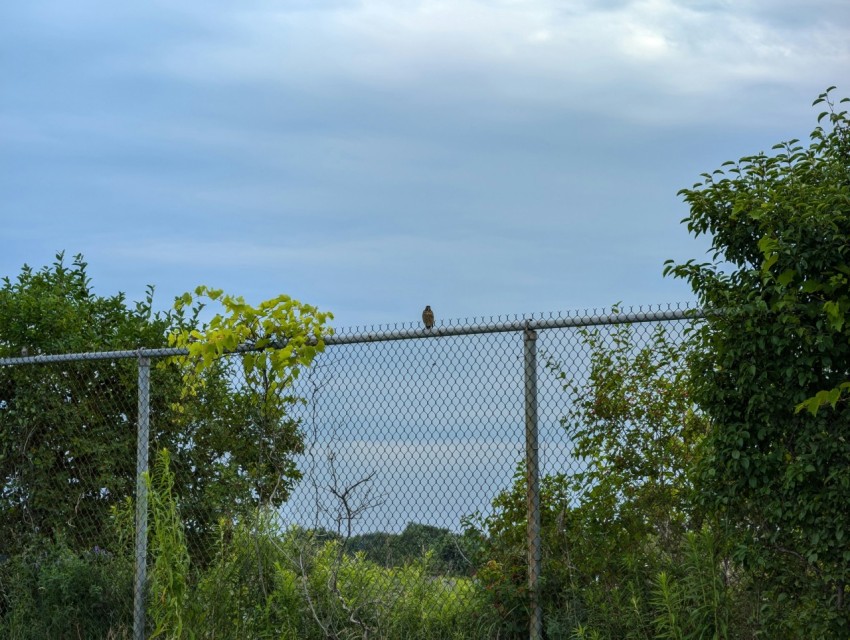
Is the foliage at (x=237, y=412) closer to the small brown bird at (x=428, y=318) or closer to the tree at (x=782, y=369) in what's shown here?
the small brown bird at (x=428, y=318)

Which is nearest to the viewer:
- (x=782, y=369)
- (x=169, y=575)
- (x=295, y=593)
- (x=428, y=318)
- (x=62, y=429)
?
(x=782, y=369)

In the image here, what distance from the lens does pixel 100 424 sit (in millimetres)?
8812

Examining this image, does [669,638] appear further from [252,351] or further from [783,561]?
[252,351]

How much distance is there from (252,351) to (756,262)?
354cm

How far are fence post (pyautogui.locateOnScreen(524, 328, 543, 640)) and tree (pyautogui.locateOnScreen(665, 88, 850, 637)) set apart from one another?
0.94 meters

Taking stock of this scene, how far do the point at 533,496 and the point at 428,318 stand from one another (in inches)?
53.3

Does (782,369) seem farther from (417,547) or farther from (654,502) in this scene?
(417,547)

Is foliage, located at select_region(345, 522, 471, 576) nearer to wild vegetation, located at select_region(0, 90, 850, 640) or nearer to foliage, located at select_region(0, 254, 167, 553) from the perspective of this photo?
wild vegetation, located at select_region(0, 90, 850, 640)

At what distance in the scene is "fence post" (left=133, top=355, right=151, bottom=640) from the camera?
24.3 feet

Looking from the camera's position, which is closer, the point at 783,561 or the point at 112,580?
the point at 783,561

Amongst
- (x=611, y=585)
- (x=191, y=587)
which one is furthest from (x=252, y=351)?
(x=611, y=585)

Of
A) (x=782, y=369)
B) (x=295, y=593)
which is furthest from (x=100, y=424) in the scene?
(x=782, y=369)

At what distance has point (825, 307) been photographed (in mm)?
4727

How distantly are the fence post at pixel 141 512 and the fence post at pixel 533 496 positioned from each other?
10.3 feet
